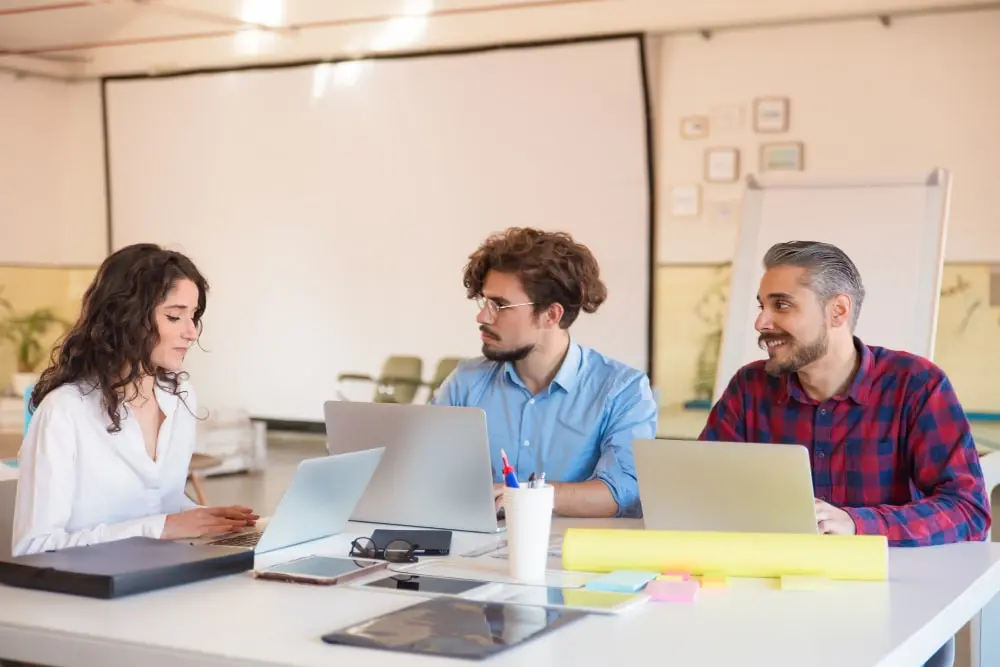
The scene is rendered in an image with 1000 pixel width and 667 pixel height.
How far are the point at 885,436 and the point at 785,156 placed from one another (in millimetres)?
4595

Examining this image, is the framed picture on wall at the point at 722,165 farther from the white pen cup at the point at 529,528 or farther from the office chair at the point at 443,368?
the white pen cup at the point at 529,528

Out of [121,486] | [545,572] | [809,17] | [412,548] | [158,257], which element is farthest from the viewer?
[809,17]

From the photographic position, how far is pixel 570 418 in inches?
134

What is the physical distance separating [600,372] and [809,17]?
432cm

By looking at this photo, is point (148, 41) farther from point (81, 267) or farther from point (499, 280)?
point (499, 280)

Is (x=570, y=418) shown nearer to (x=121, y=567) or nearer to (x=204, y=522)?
(x=204, y=522)

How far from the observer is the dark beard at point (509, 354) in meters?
3.46

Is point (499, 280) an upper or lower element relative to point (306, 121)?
lower

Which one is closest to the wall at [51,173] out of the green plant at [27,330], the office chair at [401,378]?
the green plant at [27,330]

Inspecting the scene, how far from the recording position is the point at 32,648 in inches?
78.0

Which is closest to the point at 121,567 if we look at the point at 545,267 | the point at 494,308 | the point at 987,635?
the point at 494,308

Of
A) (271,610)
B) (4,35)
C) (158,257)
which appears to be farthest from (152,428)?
(4,35)

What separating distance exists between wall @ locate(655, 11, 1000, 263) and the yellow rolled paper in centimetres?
503

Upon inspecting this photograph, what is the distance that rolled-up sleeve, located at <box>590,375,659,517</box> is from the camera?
3.18 m
